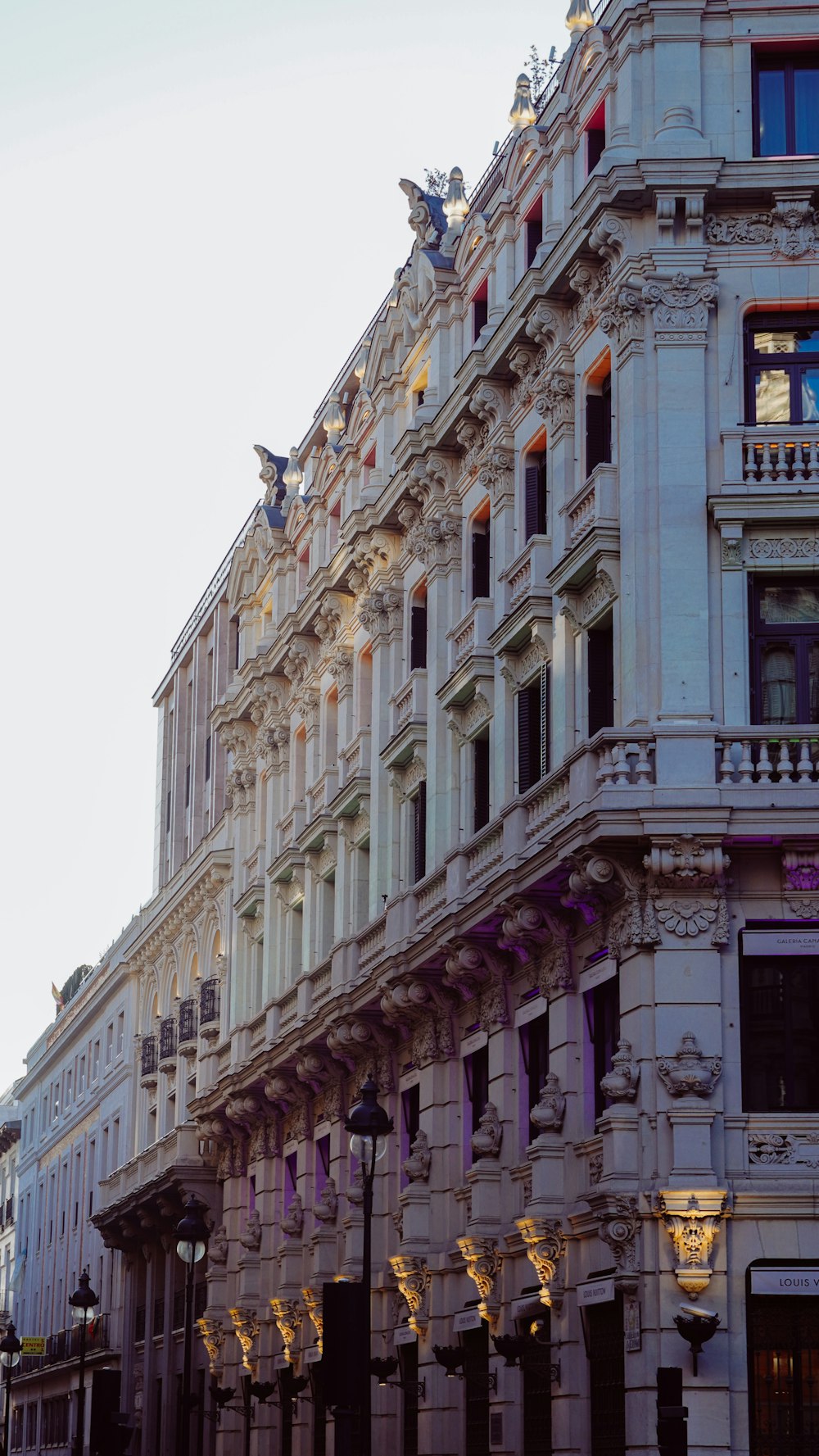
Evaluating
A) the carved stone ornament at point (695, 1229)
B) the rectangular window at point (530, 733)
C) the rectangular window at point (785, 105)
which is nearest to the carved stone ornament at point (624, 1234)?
the carved stone ornament at point (695, 1229)

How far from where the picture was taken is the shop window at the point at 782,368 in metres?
33.8

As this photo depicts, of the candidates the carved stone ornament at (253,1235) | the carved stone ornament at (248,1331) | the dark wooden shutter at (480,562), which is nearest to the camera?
the dark wooden shutter at (480,562)

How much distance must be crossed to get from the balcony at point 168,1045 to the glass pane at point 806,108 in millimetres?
40889

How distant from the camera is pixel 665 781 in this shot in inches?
1246

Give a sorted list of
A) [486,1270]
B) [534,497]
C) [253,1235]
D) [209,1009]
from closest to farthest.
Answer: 1. [486,1270]
2. [534,497]
3. [253,1235]
4. [209,1009]

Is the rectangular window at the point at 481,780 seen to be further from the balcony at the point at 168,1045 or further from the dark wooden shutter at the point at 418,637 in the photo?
the balcony at the point at 168,1045

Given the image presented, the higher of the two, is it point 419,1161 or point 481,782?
point 481,782

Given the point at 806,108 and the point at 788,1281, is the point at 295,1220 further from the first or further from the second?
the point at 806,108

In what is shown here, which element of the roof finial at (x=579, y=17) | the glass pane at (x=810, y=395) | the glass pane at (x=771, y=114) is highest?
the roof finial at (x=579, y=17)

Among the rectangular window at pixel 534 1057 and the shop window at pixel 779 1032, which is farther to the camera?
the rectangular window at pixel 534 1057

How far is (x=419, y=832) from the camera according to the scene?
44875 mm

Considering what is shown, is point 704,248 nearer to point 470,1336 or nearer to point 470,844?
point 470,844

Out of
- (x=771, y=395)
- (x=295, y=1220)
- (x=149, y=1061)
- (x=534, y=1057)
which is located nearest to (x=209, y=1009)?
(x=149, y=1061)

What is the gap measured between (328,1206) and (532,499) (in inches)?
663
